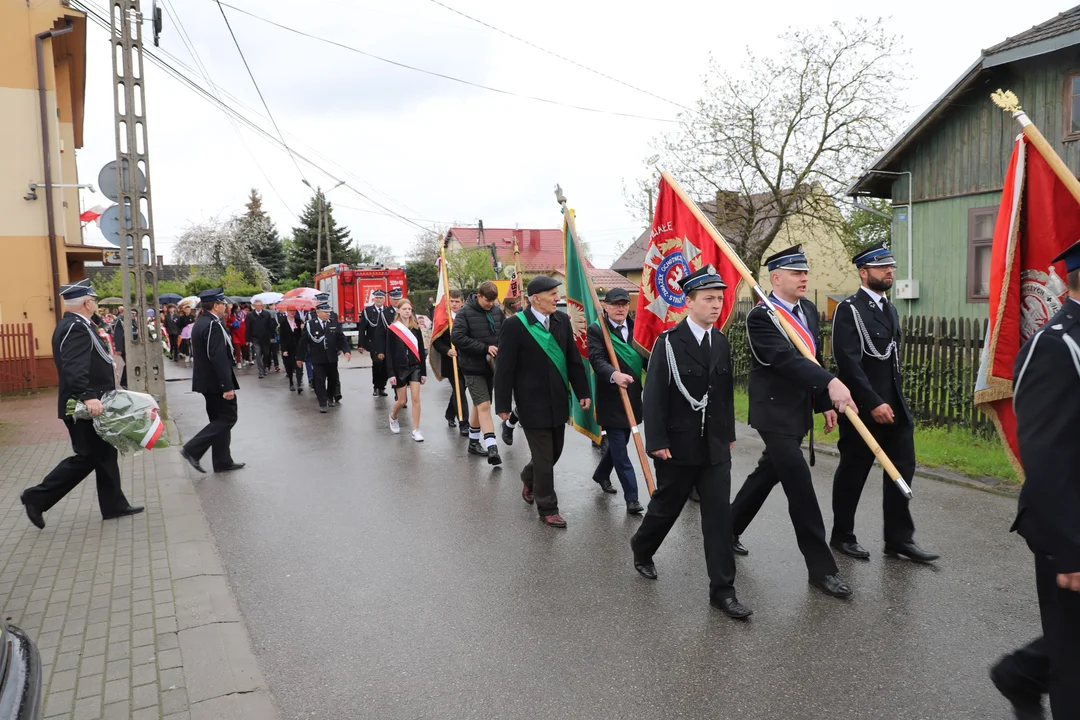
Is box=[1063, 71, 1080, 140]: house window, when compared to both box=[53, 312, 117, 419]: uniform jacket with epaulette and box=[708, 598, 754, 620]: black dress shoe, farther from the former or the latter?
box=[53, 312, 117, 419]: uniform jacket with epaulette

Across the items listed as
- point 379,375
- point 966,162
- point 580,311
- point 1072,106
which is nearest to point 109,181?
point 379,375

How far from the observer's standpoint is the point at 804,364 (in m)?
4.74

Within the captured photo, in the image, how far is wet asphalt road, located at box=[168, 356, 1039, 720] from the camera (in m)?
3.57

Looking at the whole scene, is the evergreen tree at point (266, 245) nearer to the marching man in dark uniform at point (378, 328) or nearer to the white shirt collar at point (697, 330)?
the marching man in dark uniform at point (378, 328)

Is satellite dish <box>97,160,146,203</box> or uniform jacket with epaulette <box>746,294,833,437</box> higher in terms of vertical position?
satellite dish <box>97,160,146,203</box>

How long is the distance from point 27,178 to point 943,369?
60.3 feet

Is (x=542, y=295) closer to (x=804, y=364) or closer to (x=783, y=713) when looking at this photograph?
(x=804, y=364)

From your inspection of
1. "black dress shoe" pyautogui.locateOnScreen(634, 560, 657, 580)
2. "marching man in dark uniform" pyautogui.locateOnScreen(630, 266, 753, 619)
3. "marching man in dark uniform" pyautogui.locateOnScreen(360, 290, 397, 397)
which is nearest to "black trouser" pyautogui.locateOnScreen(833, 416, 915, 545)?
"marching man in dark uniform" pyautogui.locateOnScreen(630, 266, 753, 619)

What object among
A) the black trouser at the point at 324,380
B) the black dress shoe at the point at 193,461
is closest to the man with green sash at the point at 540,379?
the black dress shoe at the point at 193,461

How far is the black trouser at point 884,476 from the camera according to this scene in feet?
16.9

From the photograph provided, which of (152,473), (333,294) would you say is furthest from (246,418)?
(333,294)

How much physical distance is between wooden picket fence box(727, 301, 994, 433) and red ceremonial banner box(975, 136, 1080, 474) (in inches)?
191

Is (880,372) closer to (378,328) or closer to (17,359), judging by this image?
(378,328)

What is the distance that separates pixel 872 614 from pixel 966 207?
12.5m
